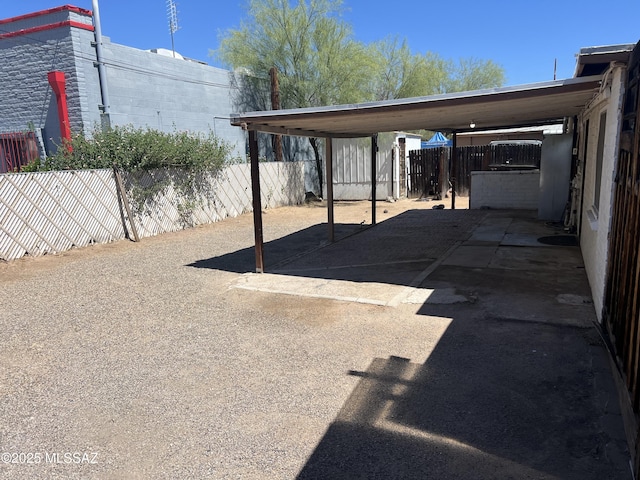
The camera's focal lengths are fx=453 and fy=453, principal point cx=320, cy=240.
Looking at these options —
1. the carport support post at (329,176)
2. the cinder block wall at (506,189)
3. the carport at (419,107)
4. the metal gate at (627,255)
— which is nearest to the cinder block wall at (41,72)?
the carport support post at (329,176)

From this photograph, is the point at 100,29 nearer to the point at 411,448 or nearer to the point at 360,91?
the point at 360,91

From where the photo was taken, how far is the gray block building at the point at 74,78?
1244 centimetres

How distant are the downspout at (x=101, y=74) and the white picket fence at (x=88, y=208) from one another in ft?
8.12

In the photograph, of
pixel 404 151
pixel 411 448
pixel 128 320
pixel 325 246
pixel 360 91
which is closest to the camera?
pixel 411 448

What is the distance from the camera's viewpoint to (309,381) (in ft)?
12.9

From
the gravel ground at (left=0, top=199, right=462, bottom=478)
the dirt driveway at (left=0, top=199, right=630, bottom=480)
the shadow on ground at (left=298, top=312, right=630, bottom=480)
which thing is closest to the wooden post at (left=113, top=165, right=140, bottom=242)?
the gravel ground at (left=0, top=199, right=462, bottom=478)

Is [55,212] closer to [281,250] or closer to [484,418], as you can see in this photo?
[281,250]

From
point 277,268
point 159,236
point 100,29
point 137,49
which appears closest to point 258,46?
point 137,49

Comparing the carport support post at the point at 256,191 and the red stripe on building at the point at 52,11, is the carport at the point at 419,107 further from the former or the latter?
the red stripe on building at the point at 52,11

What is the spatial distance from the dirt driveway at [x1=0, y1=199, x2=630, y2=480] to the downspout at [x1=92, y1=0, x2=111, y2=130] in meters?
7.23

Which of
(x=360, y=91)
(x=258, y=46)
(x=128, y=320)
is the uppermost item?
(x=258, y=46)

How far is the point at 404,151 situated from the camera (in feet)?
65.3

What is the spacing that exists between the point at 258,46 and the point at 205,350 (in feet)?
55.5

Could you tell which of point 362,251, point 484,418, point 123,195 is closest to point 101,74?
point 123,195
